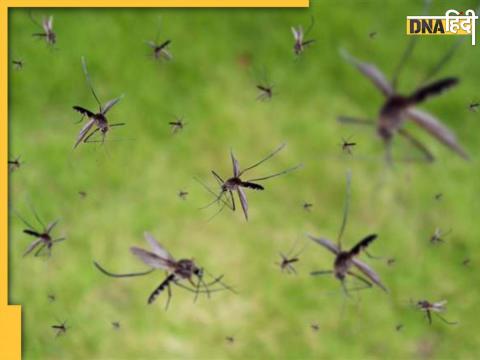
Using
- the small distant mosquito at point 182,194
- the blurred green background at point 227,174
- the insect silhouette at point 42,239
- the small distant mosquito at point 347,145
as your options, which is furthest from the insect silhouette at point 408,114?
the insect silhouette at point 42,239

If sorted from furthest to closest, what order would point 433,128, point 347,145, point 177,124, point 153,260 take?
point 177,124 → point 347,145 → point 153,260 → point 433,128

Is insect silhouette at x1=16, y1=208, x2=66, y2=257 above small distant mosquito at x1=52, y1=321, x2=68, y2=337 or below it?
above

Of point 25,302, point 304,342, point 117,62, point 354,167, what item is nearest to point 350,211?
point 354,167

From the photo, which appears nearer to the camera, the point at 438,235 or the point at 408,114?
the point at 408,114

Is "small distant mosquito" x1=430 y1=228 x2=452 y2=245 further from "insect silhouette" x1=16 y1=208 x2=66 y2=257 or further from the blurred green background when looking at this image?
"insect silhouette" x1=16 y1=208 x2=66 y2=257

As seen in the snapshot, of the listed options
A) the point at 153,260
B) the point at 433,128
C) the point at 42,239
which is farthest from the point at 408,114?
the point at 42,239

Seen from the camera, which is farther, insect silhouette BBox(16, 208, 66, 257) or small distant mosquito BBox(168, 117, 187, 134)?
small distant mosquito BBox(168, 117, 187, 134)

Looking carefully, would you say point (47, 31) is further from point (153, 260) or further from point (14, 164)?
point (153, 260)

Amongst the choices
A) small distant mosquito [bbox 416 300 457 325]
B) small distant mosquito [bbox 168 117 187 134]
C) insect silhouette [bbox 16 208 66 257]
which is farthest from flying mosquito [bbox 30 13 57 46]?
small distant mosquito [bbox 416 300 457 325]

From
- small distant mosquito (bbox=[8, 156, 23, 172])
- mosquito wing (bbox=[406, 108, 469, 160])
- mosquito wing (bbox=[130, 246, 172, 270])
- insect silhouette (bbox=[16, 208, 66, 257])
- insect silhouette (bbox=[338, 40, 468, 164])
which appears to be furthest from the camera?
small distant mosquito (bbox=[8, 156, 23, 172])
